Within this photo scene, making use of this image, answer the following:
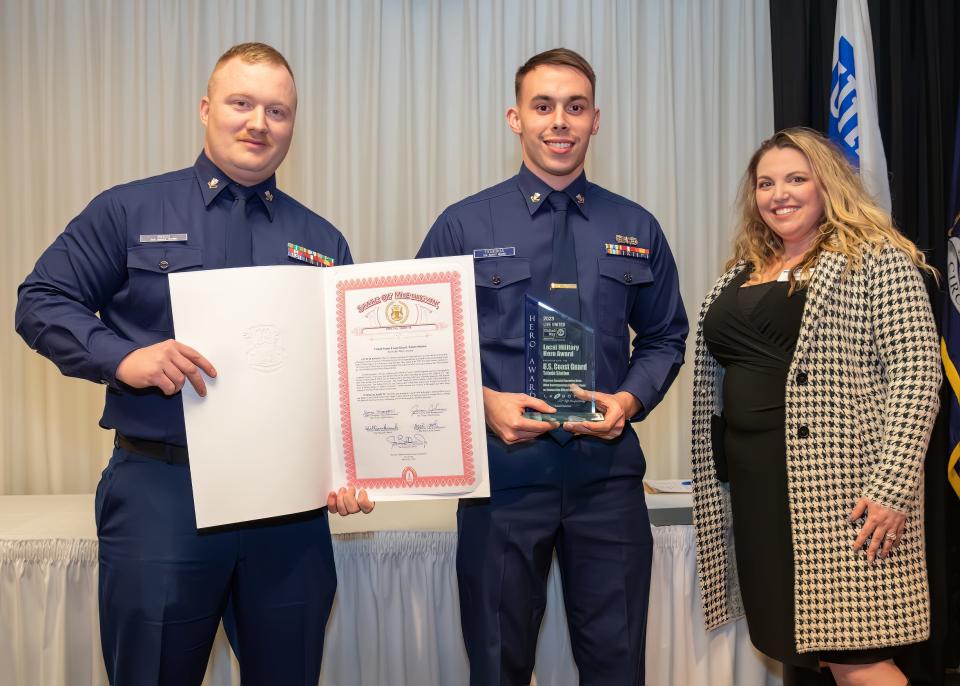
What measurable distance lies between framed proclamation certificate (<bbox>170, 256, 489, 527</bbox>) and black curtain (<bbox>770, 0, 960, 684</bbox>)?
90.2 inches

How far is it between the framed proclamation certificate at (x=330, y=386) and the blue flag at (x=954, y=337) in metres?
2.21

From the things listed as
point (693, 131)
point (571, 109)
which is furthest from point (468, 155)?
point (571, 109)

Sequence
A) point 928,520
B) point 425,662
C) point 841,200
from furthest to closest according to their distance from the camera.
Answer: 1. point 928,520
2. point 425,662
3. point 841,200

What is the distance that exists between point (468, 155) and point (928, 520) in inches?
93.5

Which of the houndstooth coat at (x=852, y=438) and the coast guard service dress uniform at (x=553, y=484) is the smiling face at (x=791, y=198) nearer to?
the houndstooth coat at (x=852, y=438)

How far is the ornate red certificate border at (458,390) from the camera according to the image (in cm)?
154

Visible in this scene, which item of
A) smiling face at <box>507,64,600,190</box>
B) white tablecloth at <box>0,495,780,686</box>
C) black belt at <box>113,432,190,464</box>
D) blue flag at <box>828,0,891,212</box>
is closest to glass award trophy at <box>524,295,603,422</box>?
smiling face at <box>507,64,600,190</box>

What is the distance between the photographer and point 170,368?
4.66 feet

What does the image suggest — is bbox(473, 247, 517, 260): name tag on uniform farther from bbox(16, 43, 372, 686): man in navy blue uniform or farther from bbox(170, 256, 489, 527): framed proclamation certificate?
bbox(16, 43, 372, 686): man in navy blue uniform

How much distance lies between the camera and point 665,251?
6.64 ft

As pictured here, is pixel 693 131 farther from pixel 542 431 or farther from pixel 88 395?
pixel 88 395
